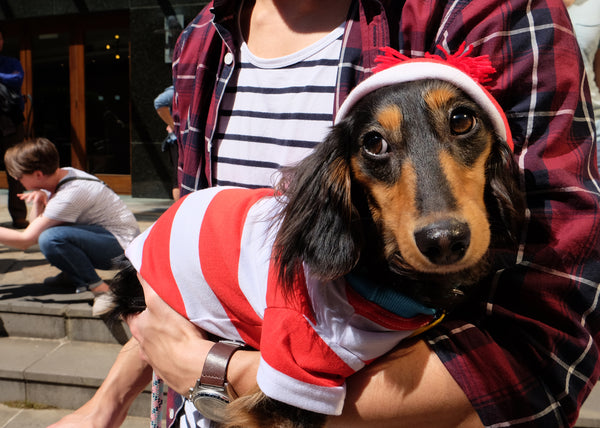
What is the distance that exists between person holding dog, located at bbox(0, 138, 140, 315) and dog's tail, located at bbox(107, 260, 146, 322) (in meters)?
2.04

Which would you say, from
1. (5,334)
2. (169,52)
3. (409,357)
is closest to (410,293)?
(409,357)

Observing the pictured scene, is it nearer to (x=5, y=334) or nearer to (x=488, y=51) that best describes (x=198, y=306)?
(x=488, y=51)

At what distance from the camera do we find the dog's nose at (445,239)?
90 cm

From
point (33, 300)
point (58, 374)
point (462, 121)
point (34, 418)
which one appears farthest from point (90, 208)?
point (462, 121)

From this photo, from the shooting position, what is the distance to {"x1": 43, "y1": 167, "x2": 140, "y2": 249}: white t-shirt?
3.66 meters

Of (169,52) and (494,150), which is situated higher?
(169,52)

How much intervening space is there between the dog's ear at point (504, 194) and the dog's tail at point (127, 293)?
1050mm

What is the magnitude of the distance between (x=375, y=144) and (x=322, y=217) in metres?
0.20

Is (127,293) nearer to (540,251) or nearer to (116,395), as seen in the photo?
(116,395)

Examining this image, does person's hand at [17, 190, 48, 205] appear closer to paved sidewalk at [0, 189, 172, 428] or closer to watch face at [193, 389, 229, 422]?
paved sidewalk at [0, 189, 172, 428]

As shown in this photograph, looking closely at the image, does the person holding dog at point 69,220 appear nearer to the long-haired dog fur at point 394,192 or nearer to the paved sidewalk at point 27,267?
the paved sidewalk at point 27,267

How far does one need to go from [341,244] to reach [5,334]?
126 inches

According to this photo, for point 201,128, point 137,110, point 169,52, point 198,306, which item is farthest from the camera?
point 137,110

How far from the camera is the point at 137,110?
7609mm
